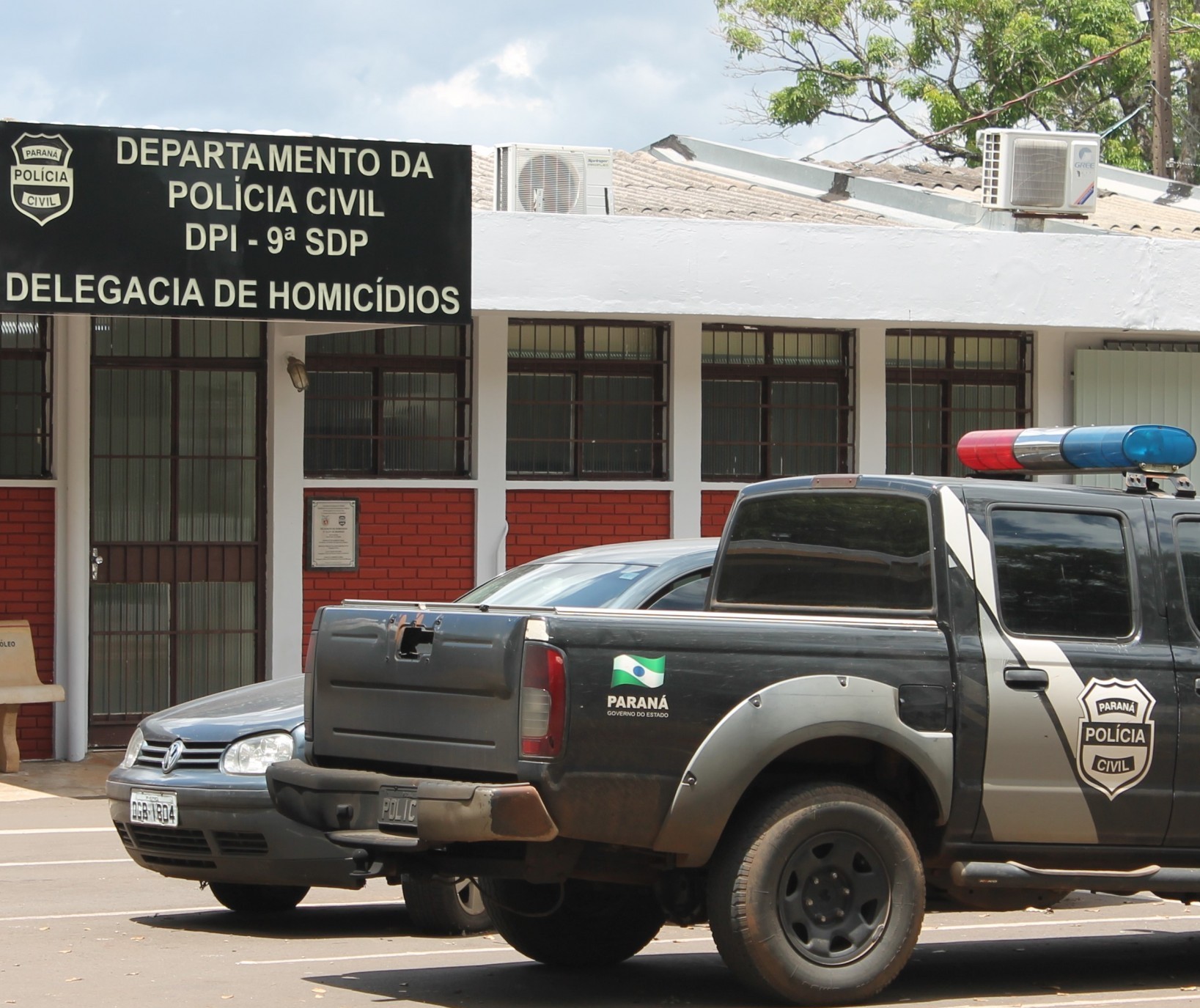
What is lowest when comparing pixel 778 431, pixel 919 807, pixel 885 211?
pixel 919 807

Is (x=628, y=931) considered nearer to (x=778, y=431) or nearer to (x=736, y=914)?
(x=736, y=914)

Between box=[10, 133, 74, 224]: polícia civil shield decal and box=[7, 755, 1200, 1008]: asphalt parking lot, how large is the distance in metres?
4.54

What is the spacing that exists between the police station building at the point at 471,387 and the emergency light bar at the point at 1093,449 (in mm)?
6085

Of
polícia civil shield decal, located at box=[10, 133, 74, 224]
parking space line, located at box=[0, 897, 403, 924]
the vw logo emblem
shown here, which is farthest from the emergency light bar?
polícia civil shield decal, located at box=[10, 133, 74, 224]

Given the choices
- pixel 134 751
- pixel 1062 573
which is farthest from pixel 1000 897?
pixel 134 751

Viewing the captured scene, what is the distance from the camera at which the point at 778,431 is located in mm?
16734

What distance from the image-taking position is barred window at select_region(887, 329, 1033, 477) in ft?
55.6

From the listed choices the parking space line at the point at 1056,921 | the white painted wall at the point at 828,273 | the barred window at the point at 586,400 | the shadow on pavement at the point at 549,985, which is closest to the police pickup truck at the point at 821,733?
the shadow on pavement at the point at 549,985

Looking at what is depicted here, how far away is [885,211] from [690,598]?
35.1 ft

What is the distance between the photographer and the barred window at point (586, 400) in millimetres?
16062

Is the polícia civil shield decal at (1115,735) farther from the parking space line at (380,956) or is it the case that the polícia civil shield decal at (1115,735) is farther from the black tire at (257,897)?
the black tire at (257,897)

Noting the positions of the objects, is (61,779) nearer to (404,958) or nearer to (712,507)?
(712,507)

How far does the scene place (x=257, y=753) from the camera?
27.6 feet

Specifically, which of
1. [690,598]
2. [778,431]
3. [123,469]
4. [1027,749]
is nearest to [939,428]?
[778,431]
